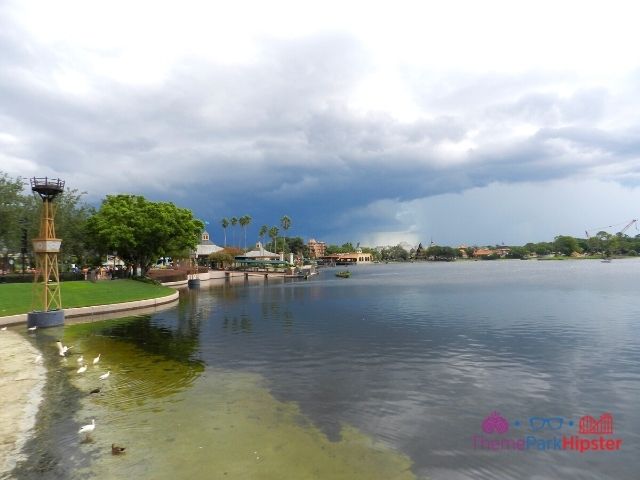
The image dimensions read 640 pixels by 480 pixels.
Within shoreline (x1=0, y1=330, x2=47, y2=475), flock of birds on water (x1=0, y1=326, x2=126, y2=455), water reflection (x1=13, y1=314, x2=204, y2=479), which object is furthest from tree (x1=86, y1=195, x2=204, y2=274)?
flock of birds on water (x1=0, y1=326, x2=126, y2=455)

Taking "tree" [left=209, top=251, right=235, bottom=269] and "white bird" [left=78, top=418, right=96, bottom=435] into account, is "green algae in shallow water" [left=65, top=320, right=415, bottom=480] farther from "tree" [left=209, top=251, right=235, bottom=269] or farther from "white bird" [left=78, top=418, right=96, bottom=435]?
"tree" [left=209, top=251, right=235, bottom=269]

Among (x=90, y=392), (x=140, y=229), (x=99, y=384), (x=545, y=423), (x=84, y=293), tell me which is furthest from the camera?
(x=140, y=229)

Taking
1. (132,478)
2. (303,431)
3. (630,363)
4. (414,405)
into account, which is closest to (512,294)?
(630,363)

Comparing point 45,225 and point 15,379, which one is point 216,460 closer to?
point 15,379

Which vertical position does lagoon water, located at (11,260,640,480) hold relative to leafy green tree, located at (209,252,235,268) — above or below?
below

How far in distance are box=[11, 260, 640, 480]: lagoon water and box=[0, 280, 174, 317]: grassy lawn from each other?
7.94m

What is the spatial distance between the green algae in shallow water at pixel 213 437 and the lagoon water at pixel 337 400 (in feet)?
0.20

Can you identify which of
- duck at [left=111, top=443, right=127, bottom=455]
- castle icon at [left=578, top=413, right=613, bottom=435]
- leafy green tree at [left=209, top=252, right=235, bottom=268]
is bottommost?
castle icon at [left=578, top=413, right=613, bottom=435]

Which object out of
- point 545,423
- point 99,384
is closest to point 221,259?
point 99,384

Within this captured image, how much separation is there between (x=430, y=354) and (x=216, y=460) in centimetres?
1711

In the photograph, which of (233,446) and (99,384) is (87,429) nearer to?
(233,446)

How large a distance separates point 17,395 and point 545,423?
20.4 metres

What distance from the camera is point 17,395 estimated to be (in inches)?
691

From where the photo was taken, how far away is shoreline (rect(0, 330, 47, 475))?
1272cm
